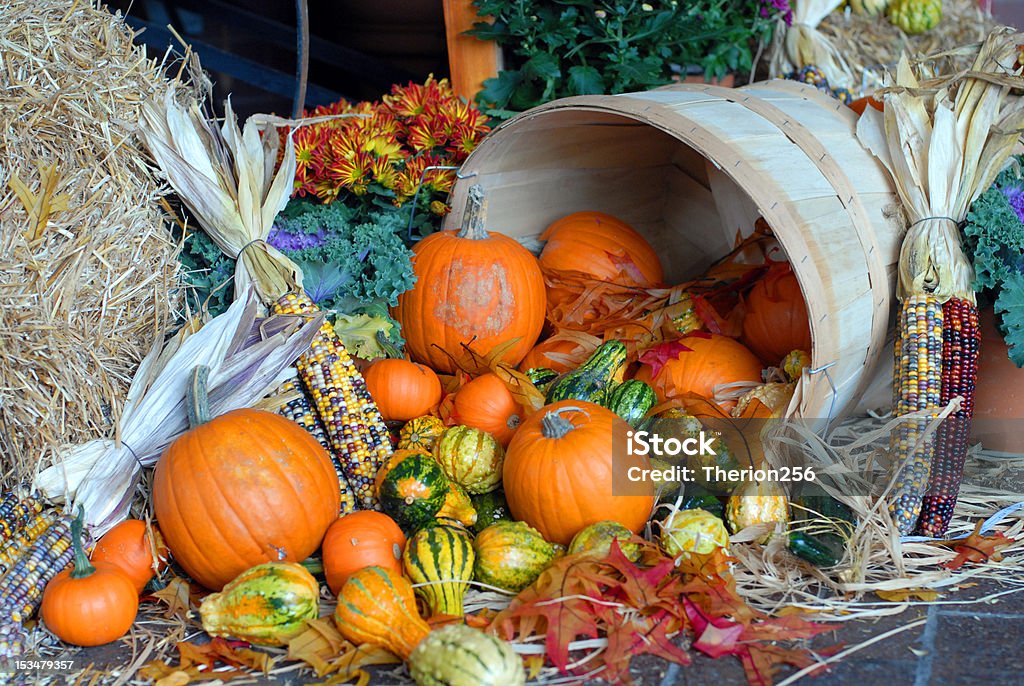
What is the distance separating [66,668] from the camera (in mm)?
2152

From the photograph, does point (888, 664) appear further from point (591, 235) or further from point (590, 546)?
point (591, 235)

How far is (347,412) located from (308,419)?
0.43 ft

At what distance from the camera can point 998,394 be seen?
10.1 ft

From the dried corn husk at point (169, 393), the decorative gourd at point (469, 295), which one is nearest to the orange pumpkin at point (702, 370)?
the decorative gourd at point (469, 295)

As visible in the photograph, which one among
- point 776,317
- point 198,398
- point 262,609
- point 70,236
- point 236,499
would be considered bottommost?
point 262,609

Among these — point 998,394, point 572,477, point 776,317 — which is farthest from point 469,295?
point 998,394

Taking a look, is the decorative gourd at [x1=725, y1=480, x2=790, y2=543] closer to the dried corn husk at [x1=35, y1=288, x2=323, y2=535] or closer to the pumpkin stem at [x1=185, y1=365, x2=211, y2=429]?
the dried corn husk at [x1=35, y1=288, x2=323, y2=535]

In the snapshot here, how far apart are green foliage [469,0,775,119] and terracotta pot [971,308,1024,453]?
1.70 m

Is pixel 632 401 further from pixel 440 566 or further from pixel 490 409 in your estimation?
pixel 440 566

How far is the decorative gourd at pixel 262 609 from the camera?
2.14 metres

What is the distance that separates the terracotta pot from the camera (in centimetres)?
304

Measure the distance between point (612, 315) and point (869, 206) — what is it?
102 centimetres

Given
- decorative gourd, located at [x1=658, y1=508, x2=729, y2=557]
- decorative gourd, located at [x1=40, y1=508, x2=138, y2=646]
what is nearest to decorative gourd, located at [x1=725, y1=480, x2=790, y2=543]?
decorative gourd, located at [x1=658, y1=508, x2=729, y2=557]

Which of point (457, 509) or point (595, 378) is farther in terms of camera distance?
point (595, 378)
